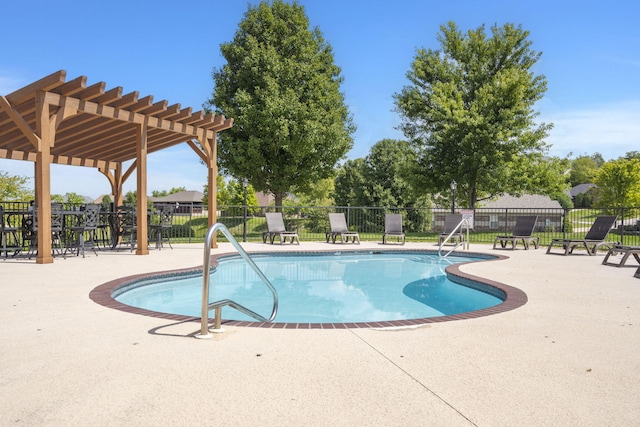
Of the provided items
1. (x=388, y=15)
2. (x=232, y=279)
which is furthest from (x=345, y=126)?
(x=232, y=279)

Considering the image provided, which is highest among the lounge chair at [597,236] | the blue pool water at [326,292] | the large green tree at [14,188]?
the large green tree at [14,188]

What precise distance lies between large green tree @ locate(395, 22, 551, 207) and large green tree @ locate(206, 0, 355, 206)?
561cm

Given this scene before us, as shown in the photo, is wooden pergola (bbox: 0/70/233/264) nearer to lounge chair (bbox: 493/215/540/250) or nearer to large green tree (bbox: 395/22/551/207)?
lounge chair (bbox: 493/215/540/250)

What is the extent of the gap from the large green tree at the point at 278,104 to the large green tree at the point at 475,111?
5.61m

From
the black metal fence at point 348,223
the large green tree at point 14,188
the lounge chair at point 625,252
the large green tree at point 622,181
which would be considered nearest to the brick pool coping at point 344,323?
the lounge chair at point 625,252

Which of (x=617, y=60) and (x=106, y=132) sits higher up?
(x=617, y=60)

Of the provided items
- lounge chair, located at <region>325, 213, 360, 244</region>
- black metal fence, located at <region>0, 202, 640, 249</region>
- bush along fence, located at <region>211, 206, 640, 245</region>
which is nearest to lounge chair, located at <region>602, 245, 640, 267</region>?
black metal fence, located at <region>0, 202, 640, 249</region>

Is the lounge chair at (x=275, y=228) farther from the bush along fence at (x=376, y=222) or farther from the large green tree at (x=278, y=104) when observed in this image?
the large green tree at (x=278, y=104)

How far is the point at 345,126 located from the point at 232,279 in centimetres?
1830

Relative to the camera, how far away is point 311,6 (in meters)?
25.1

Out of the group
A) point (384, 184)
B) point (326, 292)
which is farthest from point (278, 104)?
point (384, 184)

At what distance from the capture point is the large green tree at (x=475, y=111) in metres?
24.2

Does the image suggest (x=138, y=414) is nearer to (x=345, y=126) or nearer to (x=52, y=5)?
(x=52, y=5)

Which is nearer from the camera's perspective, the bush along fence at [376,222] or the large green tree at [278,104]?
the bush along fence at [376,222]
